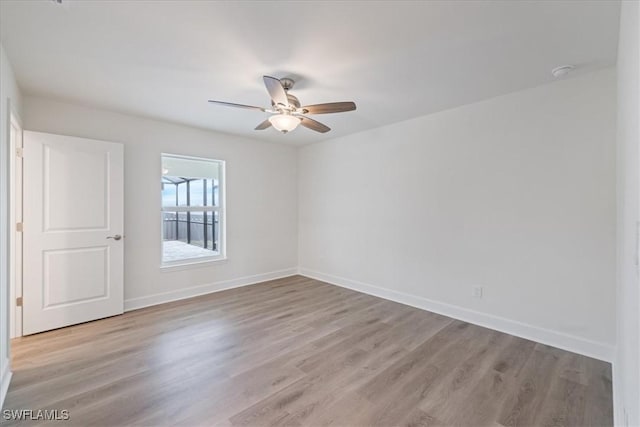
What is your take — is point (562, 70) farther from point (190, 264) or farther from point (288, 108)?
point (190, 264)

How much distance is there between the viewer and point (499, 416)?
1.81m

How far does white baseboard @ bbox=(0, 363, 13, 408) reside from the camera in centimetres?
191

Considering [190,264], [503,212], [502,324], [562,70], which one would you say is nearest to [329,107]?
[562,70]

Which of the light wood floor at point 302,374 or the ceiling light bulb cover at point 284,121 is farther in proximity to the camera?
the ceiling light bulb cover at point 284,121

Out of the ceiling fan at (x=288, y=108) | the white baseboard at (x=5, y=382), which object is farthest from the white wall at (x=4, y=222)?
the ceiling fan at (x=288, y=108)

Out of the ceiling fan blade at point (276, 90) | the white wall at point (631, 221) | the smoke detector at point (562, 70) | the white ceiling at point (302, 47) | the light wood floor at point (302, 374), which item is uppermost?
the white ceiling at point (302, 47)

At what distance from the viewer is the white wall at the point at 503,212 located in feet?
8.19

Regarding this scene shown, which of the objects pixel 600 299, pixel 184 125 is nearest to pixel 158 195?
pixel 184 125

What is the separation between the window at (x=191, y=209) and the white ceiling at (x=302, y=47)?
1294mm

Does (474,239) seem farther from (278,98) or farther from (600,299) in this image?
(278,98)

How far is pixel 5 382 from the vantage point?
2029 mm

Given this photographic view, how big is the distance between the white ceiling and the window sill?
7.13 ft

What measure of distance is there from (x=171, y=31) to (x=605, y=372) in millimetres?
4163

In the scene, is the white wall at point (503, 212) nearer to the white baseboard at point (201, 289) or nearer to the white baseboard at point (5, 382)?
the white baseboard at point (201, 289)
